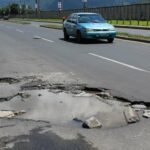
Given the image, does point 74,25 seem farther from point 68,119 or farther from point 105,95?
point 68,119

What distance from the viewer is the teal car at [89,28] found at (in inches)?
949

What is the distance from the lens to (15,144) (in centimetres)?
606

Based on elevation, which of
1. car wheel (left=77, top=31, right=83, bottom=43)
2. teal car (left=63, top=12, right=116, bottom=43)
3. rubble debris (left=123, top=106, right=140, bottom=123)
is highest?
rubble debris (left=123, top=106, right=140, bottom=123)

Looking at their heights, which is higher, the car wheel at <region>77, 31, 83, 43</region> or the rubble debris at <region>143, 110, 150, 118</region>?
the rubble debris at <region>143, 110, 150, 118</region>

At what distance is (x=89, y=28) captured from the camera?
2420 cm

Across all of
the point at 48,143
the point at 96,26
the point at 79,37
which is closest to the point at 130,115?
the point at 48,143

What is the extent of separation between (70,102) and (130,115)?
150 centimetres

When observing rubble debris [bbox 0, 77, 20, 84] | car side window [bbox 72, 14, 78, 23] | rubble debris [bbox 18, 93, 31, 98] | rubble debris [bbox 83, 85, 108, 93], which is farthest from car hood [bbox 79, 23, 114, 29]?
rubble debris [bbox 18, 93, 31, 98]

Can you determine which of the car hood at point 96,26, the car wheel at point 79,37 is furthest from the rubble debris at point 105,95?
the car wheel at point 79,37

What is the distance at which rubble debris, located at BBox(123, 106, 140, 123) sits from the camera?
7.28 metres

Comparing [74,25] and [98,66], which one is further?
[74,25]

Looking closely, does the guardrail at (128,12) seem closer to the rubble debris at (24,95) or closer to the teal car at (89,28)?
the teal car at (89,28)

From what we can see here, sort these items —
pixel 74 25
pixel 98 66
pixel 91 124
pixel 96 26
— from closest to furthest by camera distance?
pixel 91 124 < pixel 98 66 < pixel 96 26 < pixel 74 25

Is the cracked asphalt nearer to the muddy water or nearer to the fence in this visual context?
the muddy water
